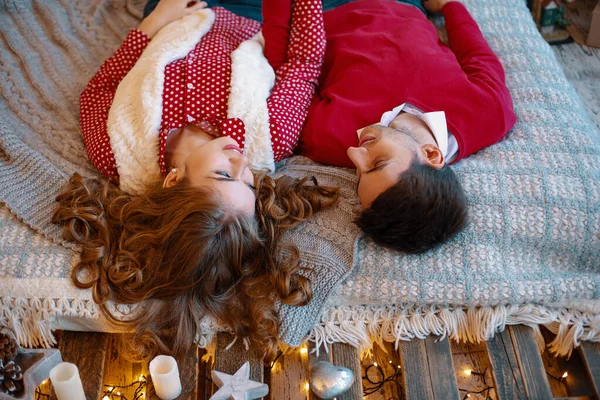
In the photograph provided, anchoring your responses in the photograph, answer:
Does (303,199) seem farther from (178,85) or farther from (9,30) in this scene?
(9,30)

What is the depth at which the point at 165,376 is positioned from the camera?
1167 mm

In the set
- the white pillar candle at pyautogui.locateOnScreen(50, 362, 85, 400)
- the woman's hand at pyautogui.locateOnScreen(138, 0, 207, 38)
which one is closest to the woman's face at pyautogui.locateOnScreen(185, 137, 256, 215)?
the white pillar candle at pyautogui.locateOnScreen(50, 362, 85, 400)

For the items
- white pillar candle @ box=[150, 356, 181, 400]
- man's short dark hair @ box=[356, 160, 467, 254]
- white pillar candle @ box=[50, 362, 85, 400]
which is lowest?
white pillar candle @ box=[150, 356, 181, 400]

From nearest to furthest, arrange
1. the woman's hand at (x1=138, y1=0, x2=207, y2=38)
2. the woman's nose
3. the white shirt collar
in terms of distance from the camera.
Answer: the woman's nose, the white shirt collar, the woman's hand at (x1=138, y1=0, x2=207, y2=38)

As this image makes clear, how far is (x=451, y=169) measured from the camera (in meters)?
1.39

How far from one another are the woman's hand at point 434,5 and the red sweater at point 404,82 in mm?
102

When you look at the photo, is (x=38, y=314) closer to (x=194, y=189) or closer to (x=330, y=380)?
(x=194, y=189)

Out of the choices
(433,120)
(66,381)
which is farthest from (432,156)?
(66,381)

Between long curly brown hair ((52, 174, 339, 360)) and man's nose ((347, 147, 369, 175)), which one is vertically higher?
man's nose ((347, 147, 369, 175))

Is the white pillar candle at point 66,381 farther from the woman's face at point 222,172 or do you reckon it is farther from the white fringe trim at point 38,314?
the woman's face at point 222,172

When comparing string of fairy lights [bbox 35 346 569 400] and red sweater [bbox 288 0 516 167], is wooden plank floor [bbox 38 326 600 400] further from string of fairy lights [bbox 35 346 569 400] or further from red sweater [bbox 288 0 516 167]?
red sweater [bbox 288 0 516 167]

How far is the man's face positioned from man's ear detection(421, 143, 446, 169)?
2cm

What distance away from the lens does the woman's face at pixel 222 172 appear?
50.7 inches

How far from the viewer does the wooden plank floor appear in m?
1.26
